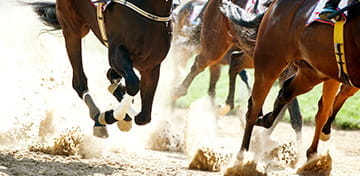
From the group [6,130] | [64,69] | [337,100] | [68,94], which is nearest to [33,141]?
[6,130]

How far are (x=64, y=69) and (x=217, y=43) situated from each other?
77.2 inches

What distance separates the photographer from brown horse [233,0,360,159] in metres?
4.69

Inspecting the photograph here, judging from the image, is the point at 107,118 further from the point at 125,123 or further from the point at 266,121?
the point at 266,121

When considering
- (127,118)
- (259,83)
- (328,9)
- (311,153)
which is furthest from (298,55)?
(127,118)

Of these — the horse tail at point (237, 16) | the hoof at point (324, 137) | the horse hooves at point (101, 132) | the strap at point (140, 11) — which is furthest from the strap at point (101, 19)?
the hoof at point (324, 137)

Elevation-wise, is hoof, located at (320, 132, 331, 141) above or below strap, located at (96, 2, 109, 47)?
below

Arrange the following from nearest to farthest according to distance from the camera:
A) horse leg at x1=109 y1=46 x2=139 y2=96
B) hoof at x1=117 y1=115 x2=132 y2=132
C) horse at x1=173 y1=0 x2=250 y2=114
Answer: horse leg at x1=109 y1=46 x2=139 y2=96 < hoof at x1=117 y1=115 x2=132 y2=132 < horse at x1=173 y1=0 x2=250 y2=114

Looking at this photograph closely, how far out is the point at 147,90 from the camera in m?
5.77

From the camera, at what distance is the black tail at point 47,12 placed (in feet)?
21.7

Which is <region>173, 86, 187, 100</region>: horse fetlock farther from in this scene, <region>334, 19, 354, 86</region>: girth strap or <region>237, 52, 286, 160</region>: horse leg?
<region>334, 19, 354, 86</region>: girth strap

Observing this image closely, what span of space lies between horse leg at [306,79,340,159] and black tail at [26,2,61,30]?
2806 millimetres

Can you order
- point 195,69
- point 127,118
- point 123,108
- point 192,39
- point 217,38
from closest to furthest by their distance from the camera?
point 123,108 < point 127,118 < point 217,38 < point 195,69 < point 192,39

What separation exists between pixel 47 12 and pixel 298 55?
2.78m

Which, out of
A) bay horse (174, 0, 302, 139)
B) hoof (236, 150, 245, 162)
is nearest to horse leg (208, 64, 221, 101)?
bay horse (174, 0, 302, 139)
